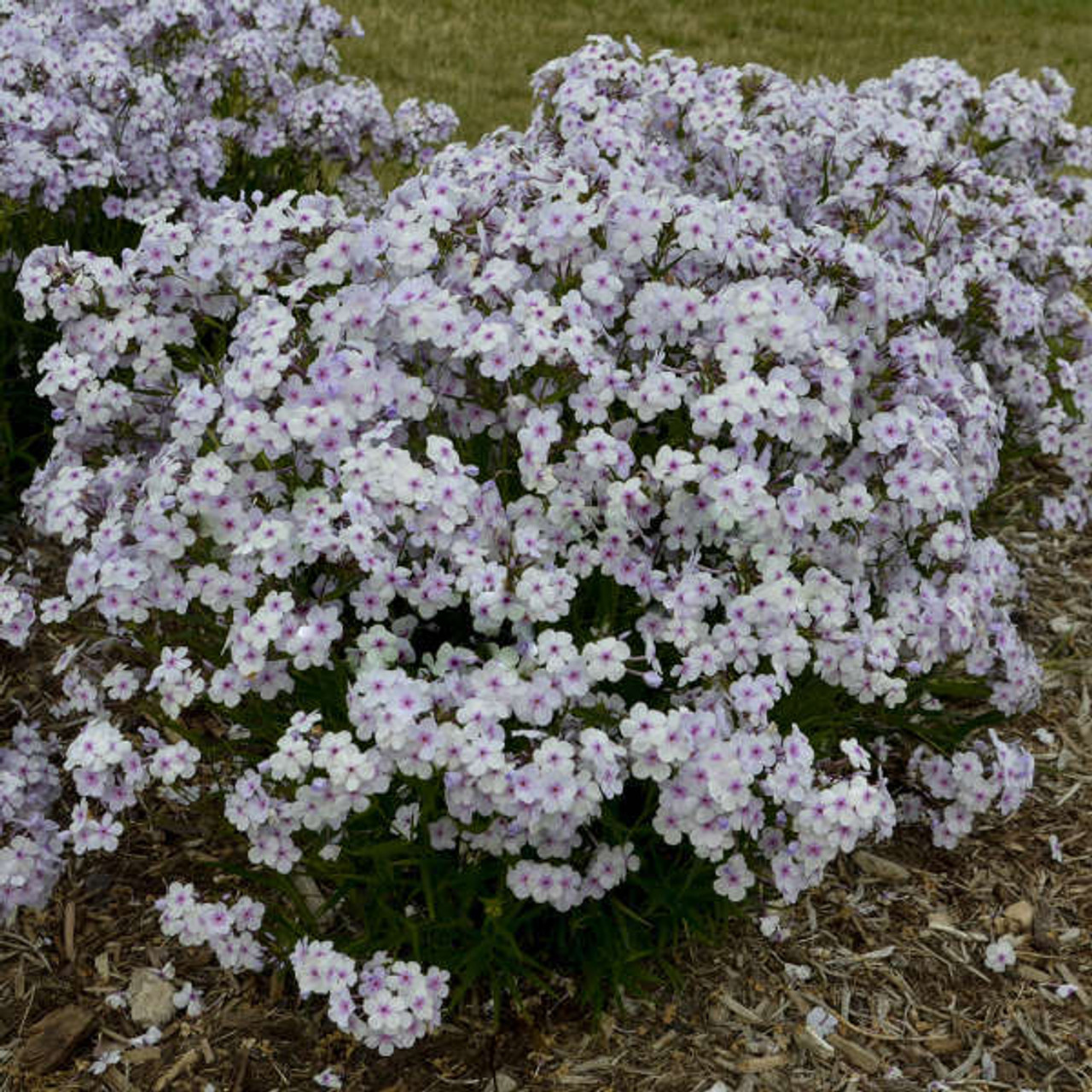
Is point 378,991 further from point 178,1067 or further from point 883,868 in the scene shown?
point 883,868

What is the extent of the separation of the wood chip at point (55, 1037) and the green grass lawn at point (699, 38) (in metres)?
6.53

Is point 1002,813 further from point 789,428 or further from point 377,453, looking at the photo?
point 377,453

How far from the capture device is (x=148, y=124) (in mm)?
4734

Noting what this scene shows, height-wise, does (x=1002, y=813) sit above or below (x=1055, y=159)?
below

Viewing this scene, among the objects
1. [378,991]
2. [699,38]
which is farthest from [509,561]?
[699,38]

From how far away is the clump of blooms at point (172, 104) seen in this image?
4371 millimetres

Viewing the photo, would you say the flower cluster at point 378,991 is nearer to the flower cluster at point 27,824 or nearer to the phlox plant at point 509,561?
the phlox plant at point 509,561

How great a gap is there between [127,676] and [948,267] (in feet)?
8.73

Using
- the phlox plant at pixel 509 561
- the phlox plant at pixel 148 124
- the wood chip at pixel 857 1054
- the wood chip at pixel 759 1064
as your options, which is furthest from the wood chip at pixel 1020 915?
the phlox plant at pixel 148 124

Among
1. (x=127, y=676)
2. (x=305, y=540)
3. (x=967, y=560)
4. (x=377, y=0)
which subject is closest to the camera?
(x=305, y=540)

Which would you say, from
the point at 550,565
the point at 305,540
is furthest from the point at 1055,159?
the point at 305,540

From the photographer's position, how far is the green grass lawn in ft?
31.2

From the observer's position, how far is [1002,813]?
3.70 meters

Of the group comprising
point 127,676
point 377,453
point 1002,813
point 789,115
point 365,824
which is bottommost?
point 1002,813
